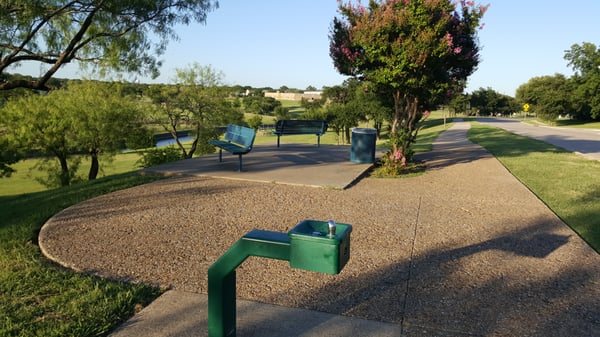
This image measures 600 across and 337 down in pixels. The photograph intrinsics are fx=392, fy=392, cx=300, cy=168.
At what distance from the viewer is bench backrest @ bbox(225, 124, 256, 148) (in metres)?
8.31

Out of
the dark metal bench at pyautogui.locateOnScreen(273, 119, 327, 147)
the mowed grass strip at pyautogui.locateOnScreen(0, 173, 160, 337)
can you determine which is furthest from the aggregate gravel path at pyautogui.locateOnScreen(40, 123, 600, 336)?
the dark metal bench at pyautogui.locateOnScreen(273, 119, 327, 147)

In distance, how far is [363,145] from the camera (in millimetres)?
9906

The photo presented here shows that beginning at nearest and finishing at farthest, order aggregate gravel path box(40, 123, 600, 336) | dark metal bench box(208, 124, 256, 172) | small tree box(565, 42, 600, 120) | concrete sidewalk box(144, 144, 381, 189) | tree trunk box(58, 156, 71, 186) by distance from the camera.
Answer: aggregate gravel path box(40, 123, 600, 336)
concrete sidewalk box(144, 144, 381, 189)
dark metal bench box(208, 124, 256, 172)
tree trunk box(58, 156, 71, 186)
small tree box(565, 42, 600, 120)

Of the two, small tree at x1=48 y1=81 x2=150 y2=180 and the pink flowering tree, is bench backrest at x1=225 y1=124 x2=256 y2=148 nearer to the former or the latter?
the pink flowering tree

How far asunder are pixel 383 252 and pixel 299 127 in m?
9.22

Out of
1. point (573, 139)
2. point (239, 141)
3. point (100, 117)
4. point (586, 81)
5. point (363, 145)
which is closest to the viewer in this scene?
point (239, 141)

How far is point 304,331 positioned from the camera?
2648 mm

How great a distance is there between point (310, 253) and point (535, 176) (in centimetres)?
905

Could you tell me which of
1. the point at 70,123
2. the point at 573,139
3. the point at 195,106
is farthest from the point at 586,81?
the point at 70,123

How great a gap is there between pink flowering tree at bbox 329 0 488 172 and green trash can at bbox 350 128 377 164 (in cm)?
50

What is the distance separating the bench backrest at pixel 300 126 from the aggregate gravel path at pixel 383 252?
18.2ft

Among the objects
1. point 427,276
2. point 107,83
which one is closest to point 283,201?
point 427,276

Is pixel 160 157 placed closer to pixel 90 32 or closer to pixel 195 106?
pixel 90 32

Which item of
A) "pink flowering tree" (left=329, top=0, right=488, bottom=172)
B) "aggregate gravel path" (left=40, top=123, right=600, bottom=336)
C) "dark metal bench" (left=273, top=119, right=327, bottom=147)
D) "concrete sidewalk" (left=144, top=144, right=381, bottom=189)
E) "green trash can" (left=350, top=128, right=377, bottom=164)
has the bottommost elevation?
"aggregate gravel path" (left=40, top=123, right=600, bottom=336)
